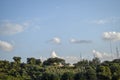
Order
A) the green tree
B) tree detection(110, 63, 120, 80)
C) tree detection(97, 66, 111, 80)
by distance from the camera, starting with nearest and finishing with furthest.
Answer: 1. tree detection(110, 63, 120, 80)
2. tree detection(97, 66, 111, 80)
3. the green tree

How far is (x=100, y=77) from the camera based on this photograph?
306 ft

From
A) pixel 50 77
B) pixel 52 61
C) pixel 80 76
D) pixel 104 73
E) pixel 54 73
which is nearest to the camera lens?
pixel 80 76

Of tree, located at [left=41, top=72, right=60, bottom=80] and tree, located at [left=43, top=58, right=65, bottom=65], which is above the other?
tree, located at [left=43, top=58, right=65, bottom=65]

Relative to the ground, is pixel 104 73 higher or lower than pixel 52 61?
lower

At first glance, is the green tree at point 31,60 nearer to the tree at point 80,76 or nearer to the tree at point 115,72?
the tree at point 80,76

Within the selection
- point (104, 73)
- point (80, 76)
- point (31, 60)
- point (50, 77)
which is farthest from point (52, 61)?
point (104, 73)

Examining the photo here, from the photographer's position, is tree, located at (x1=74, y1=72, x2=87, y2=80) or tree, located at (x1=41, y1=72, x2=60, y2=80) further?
tree, located at (x1=41, y1=72, x2=60, y2=80)

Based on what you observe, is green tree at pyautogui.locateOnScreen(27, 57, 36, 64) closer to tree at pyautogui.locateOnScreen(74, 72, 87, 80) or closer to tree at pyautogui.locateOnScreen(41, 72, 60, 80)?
tree at pyautogui.locateOnScreen(41, 72, 60, 80)

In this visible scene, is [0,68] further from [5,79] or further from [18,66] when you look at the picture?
[5,79]

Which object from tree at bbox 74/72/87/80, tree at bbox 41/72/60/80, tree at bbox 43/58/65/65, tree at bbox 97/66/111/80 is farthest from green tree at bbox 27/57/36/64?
tree at bbox 97/66/111/80

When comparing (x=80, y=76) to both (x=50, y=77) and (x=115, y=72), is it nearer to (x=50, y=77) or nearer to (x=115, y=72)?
(x=50, y=77)

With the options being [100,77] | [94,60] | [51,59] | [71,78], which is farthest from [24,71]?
[94,60]

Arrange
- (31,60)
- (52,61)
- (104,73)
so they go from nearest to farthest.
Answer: (104,73)
(31,60)
(52,61)

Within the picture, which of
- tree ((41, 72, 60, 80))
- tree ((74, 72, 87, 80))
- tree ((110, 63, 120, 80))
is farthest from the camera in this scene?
tree ((41, 72, 60, 80))
